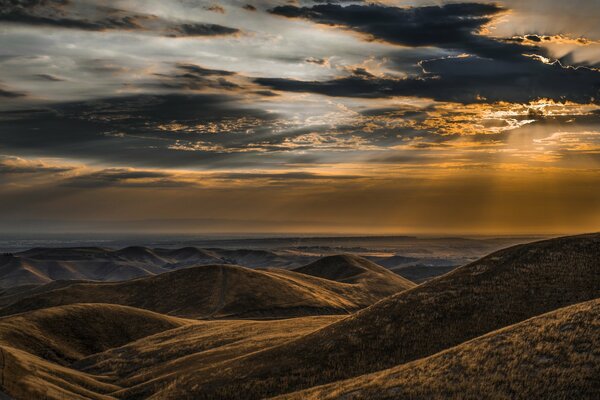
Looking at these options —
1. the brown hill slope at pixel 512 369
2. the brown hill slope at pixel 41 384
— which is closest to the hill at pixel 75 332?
the brown hill slope at pixel 41 384

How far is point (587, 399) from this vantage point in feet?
89.3

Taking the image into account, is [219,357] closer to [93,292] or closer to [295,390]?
[295,390]

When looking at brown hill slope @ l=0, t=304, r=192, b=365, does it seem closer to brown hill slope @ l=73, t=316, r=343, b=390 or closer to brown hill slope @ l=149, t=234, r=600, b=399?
brown hill slope @ l=73, t=316, r=343, b=390

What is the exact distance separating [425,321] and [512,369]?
75.3ft

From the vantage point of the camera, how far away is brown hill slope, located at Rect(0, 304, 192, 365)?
96688 millimetres

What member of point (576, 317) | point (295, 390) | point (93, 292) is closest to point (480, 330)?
point (576, 317)

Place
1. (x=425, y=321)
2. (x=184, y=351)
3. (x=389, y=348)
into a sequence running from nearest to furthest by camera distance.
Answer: (x=389, y=348) < (x=425, y=321) < (x=184, y=351)

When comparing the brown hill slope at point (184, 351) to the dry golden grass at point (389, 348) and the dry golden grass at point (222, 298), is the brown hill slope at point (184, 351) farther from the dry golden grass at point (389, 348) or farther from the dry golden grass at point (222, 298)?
the dry golden grass at point (222, 298)

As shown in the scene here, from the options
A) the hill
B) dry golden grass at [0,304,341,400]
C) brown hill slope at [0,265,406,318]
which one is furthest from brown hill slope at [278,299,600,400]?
brown hill slope at [0,265,406,318]

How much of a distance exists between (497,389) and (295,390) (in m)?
19.4

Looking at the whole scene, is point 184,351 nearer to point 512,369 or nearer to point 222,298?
point 512,369

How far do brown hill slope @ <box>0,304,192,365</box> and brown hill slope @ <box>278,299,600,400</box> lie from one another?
234 ft

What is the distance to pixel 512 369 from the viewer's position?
32.8 m

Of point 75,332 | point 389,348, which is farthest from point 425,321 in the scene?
point 75,332
